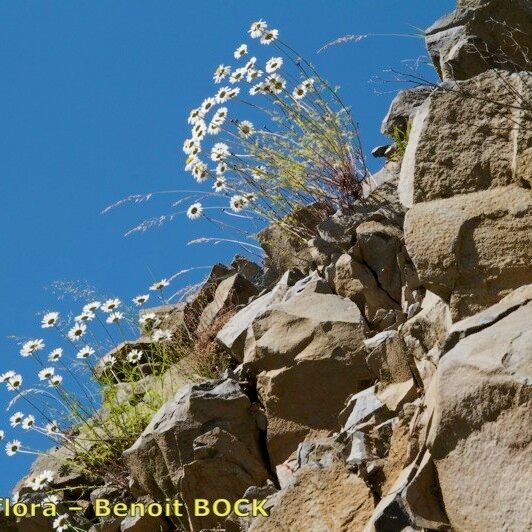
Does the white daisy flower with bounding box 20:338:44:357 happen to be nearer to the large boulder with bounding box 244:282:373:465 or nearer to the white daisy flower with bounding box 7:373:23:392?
the white daisy flower with bounding box 7:373:23:392

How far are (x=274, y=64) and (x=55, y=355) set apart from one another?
2.55 m

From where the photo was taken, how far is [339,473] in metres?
4.07

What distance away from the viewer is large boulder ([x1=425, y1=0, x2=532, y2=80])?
6238 mm

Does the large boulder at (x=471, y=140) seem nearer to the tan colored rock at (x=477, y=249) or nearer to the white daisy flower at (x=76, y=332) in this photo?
the tan colored rock at (x=477, y=249)

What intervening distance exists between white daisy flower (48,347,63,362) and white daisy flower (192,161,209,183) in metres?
1.56

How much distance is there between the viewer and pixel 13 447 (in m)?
6.95

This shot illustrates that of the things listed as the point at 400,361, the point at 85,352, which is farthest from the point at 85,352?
the point at 400,361

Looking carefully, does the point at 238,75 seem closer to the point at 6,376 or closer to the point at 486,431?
the point at 6,376

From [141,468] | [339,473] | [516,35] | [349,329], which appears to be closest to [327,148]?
[516,35]

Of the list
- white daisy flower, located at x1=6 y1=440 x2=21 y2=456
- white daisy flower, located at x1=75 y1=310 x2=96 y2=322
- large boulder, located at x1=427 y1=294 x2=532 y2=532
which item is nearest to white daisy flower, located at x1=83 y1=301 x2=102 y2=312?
white daisy flower, located at x1=75 y1=310 x2=96 y2=322

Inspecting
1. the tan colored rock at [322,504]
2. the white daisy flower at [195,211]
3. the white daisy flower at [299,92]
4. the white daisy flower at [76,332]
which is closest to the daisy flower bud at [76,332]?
the white daisy flower at [76,332]

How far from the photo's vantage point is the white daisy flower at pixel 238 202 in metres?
7.32

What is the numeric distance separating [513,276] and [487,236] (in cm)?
20

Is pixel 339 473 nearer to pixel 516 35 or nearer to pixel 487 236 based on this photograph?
pixel 487 236
